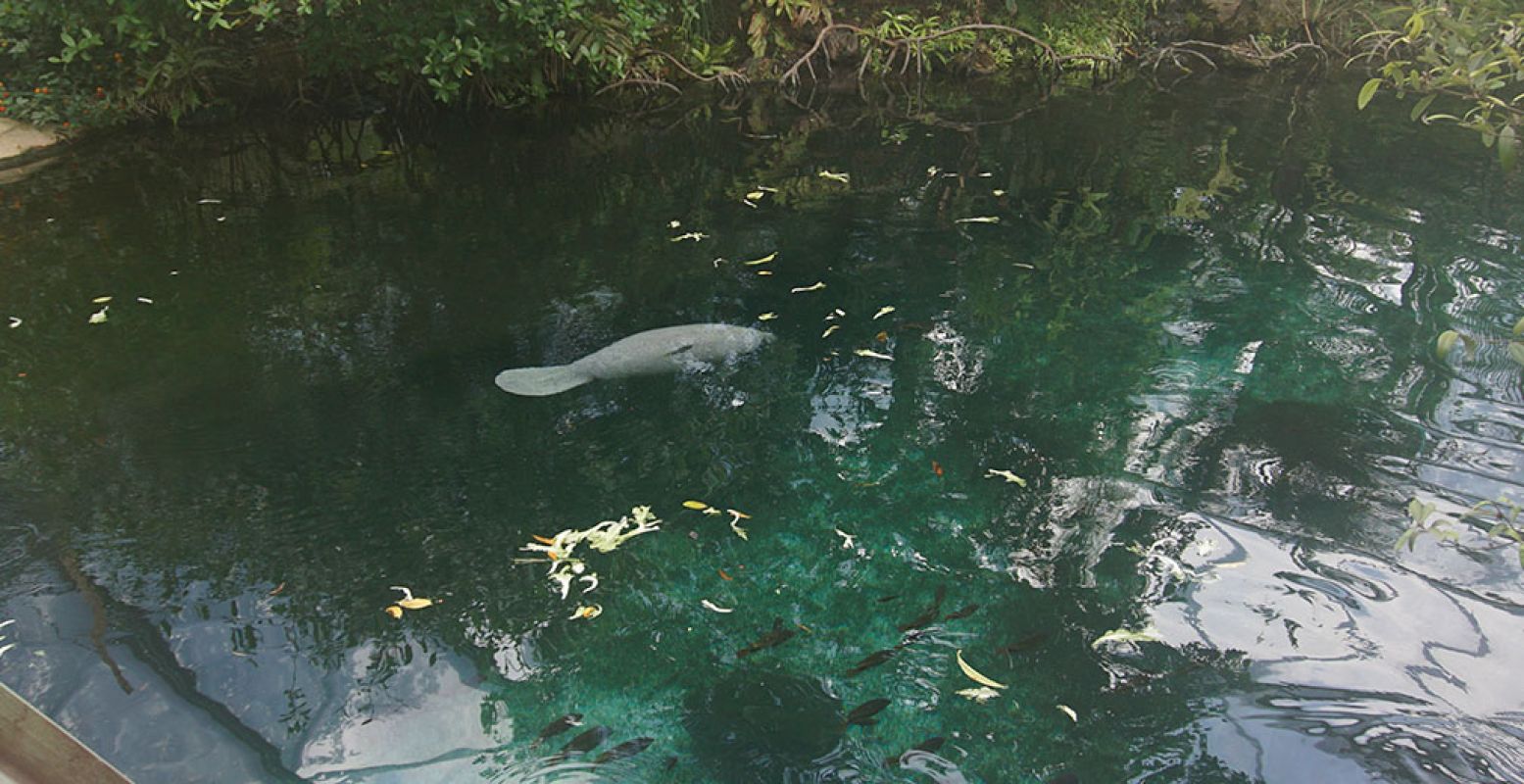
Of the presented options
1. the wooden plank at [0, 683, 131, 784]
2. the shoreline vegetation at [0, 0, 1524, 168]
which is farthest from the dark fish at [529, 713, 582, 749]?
the shoreline vegetation at [0, 0, 1524, 168]

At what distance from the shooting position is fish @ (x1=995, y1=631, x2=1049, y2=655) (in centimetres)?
360

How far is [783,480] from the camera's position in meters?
4.61

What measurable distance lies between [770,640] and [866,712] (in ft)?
1.62

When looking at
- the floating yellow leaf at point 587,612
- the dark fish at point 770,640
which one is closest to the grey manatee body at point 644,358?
the floating yellow leaf at point 587,612

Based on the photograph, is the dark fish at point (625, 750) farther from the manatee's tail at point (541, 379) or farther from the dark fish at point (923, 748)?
the manatee's tail at point (541, 379)

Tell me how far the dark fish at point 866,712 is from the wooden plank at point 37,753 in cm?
209

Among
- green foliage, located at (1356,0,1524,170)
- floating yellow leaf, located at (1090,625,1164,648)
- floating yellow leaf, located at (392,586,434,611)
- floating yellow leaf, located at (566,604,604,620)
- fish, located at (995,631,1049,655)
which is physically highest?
green foliage, located at (1356,0,1524,170)

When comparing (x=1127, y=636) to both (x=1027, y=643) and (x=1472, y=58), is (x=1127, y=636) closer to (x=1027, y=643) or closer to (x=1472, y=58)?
(x=1027, y=643)

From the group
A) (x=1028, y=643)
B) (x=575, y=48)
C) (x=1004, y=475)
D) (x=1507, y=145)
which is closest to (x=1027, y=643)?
(x=1028, y=643)

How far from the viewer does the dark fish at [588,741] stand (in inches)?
127

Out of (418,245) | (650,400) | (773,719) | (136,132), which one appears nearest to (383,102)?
(136,132)

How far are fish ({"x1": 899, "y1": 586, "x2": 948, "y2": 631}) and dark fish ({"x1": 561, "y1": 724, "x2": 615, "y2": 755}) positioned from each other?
114 cm

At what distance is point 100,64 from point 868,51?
27.3 ft

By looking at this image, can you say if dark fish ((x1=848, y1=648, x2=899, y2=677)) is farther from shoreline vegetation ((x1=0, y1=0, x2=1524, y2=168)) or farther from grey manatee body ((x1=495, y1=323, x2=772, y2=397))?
shoreline vegetation ((x1=0, y1=0, x2=1524, y2=168))
